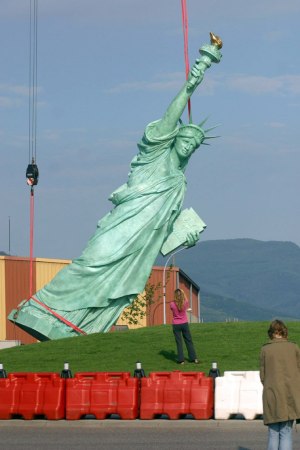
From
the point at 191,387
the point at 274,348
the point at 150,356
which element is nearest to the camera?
the point at 274,348

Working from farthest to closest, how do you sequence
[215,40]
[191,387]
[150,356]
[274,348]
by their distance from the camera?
[215,40], [150,356], [191,387], [274,348]

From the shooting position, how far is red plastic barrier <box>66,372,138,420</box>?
Answer: 2502cm

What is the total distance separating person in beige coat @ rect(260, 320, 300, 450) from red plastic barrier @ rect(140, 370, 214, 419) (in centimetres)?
792

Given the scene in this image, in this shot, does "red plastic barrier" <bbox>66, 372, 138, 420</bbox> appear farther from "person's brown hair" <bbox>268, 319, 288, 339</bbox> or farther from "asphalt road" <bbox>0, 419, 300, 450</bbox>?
"person's brown hair" <bbox>268, 319, 288, 339</bbox>

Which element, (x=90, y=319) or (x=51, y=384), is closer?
(x=51, y=384)

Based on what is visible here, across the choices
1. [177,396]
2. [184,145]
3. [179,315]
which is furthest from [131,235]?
[177,396]

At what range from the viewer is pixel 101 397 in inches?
988

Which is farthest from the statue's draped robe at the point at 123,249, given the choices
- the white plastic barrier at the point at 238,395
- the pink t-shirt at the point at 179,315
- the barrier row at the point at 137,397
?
the white plastic barrier at the point at 238,395

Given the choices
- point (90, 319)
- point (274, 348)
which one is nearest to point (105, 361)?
point (90, 319)

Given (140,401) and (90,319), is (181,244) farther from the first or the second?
(140,401)

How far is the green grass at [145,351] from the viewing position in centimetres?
3195

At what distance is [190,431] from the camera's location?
23047 mm

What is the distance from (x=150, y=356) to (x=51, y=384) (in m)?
8.22

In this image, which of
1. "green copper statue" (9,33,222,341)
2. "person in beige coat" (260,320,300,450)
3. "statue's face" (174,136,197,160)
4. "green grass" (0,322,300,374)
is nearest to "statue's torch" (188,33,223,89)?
"green copper statue" (9,33,222,341)
